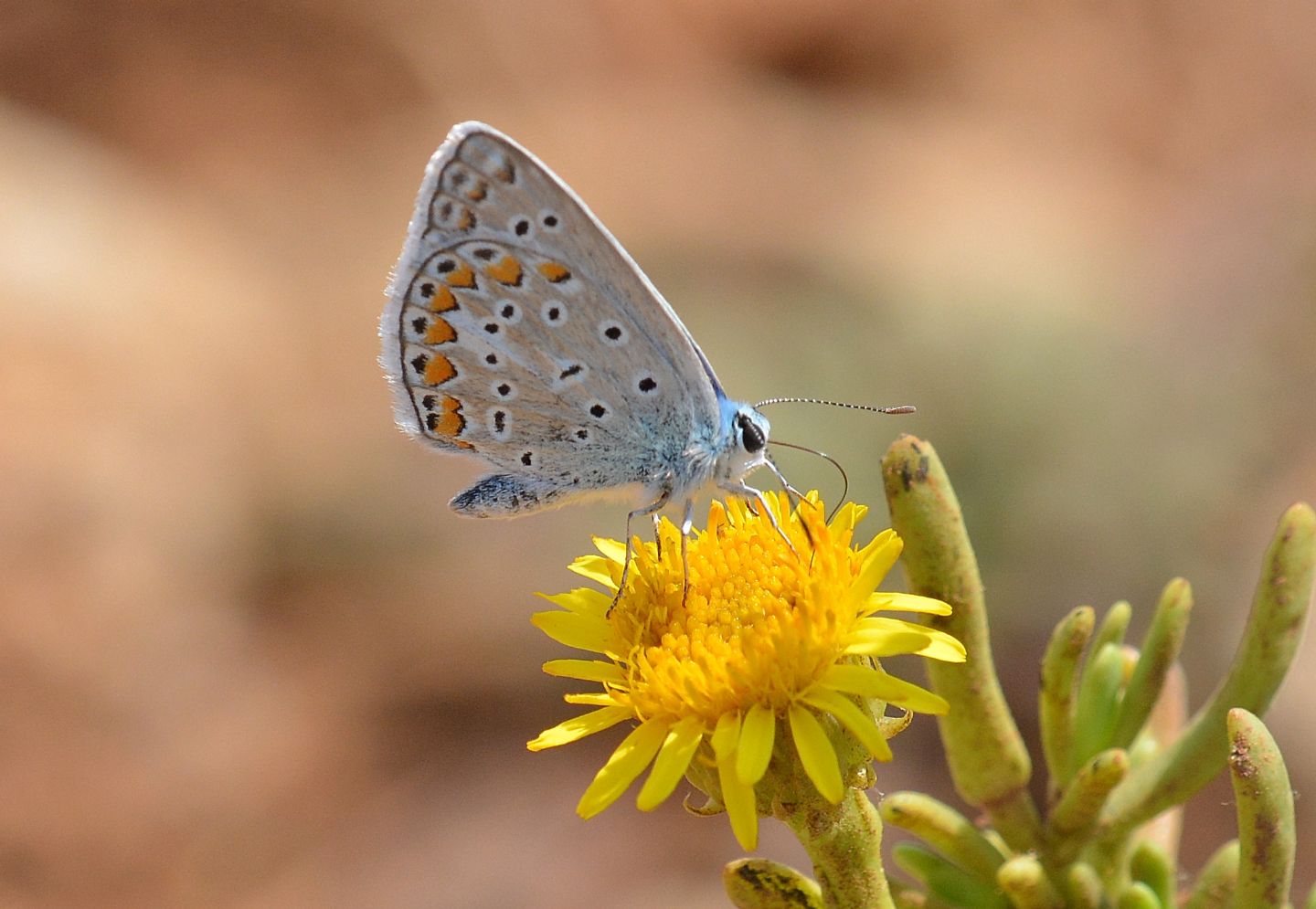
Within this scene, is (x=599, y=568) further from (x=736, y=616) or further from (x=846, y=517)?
(x=846, y=517)

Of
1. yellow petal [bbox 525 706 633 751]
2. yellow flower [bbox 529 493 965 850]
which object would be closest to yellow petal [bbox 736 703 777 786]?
yellow flower [bbox 529 493 965 850]

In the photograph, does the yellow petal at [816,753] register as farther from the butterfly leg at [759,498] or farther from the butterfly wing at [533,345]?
the butterfly wing at [533,345]

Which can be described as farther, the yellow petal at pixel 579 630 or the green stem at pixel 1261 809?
the yellow petal at pixel 579 630

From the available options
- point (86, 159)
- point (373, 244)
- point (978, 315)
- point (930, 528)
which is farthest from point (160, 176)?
point (930, 528)

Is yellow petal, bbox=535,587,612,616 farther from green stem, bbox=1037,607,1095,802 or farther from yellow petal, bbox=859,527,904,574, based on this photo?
green stem, bbox=1037,607,1095,802

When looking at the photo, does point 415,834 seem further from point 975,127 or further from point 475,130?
point 975,127

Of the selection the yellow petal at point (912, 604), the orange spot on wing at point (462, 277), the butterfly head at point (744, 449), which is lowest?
the yellow petal at point (912, 604)

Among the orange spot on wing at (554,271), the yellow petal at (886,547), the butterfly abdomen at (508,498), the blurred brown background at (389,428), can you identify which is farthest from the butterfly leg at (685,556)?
the blurred brown background at (389,428)
